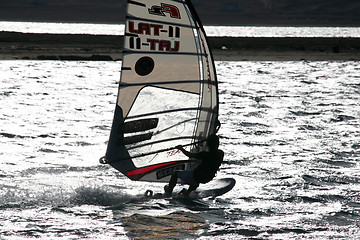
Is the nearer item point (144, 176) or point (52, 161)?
point (144, 176)

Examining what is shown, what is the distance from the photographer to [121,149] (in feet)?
32.3

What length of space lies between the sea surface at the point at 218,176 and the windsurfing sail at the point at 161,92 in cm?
84

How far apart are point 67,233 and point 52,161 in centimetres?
465

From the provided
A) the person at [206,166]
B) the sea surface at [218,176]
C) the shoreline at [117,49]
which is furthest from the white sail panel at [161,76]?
the shoreline at [117,49]

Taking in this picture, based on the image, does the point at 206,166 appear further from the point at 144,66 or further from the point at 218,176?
the point at 218,176

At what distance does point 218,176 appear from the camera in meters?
12.1

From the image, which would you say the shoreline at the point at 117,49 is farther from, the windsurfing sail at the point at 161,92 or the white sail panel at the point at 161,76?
the white sail panel at the point at 161,76

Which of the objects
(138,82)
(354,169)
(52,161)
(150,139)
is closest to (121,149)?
(150,139)


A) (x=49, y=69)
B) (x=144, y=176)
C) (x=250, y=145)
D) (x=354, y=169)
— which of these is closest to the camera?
(x=144, y=176)

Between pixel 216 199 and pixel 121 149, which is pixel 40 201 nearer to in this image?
pixel 121 149

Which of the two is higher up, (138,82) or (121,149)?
(138,82)

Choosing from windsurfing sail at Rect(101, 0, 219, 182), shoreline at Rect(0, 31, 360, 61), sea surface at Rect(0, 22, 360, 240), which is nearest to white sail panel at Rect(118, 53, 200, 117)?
windsurfing sail at Rect(101, 0, 219, 182)

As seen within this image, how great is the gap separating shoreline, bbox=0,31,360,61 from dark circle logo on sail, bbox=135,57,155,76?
36349 mm

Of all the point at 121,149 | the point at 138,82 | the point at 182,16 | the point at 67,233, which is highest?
the point at 182,16
